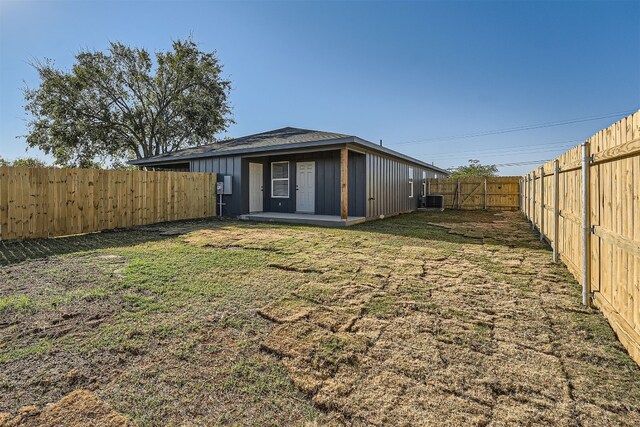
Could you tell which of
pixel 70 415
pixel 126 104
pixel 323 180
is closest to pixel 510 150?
pixel 323 180

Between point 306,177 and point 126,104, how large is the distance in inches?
696

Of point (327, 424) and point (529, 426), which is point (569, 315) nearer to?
point (529, 426)

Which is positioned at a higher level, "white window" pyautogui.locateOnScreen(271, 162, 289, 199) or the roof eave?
the roof eave

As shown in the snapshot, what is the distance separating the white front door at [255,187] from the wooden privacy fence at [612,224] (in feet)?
30.2

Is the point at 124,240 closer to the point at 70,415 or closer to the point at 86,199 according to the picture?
the point at 86,199

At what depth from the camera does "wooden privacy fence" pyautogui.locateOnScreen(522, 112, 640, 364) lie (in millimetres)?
1909

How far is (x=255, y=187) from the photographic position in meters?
11.2

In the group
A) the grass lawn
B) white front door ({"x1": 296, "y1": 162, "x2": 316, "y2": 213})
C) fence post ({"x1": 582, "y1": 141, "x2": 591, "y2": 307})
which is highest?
white front door ({"x1": 296, "y1": 162, "x2": 316, "y2": 213})

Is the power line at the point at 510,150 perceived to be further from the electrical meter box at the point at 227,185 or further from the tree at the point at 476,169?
the electrical meter box at the point at 227,185

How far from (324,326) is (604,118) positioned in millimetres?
43382

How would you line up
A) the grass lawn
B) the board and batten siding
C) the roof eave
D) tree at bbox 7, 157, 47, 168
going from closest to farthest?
the grass lawn
the roof eave
the board and batten siding
tree at bbox 7, 157, 47, 168

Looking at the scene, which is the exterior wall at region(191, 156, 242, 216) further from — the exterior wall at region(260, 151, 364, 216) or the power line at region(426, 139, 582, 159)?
the power line at region(426, 139, 582, 159)

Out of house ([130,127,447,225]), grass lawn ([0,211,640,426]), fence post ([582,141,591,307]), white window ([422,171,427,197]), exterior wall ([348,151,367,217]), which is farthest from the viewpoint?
white window ([422,171,427,197])

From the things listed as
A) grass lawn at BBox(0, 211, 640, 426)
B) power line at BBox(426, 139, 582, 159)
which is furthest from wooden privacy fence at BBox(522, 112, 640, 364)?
power line at BBox(426, 139, 582, 159)
